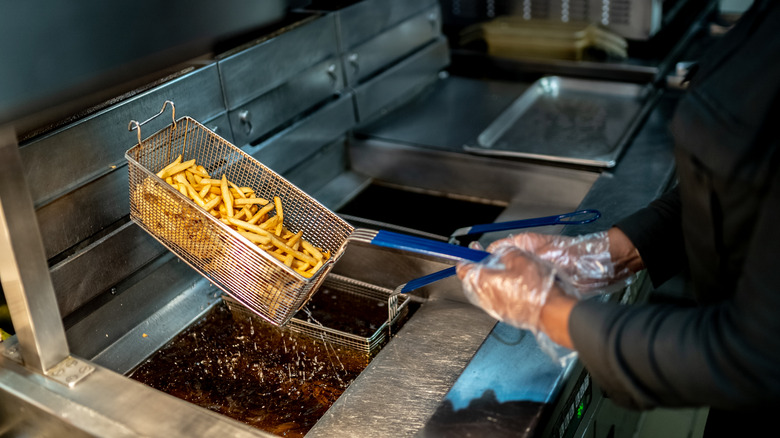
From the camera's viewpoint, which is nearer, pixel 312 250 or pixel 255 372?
pixel 312 250

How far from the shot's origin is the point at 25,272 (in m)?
1.22

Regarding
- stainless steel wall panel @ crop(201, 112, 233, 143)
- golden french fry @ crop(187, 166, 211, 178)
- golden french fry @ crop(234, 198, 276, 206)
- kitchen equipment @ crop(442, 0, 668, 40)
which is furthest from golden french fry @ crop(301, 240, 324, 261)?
kitchen equipment @ crop(442, 0, 668, 40)

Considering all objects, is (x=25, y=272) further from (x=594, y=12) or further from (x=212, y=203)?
(x=594, y=12)

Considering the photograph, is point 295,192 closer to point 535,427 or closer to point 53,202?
point 53,202

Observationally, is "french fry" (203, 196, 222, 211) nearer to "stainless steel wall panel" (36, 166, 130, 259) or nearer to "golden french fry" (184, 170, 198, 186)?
"golden french fry" (184, 170, 198, 186)

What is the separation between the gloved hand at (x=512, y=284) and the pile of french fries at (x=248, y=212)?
34cm

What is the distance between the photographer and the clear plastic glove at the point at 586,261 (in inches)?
55.0

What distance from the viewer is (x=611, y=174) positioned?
80.4 inches

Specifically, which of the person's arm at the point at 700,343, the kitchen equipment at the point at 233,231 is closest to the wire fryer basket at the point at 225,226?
the kitchen equipment at the point at 233,231

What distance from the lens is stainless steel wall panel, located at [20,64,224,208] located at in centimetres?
136

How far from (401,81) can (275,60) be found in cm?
74

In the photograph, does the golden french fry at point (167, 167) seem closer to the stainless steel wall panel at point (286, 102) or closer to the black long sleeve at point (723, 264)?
the stainless steel wall panel at point (286, 102)

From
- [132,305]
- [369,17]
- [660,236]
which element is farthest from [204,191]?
[369,17]

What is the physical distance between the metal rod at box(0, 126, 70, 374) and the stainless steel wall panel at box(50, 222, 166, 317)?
0.13 metres
